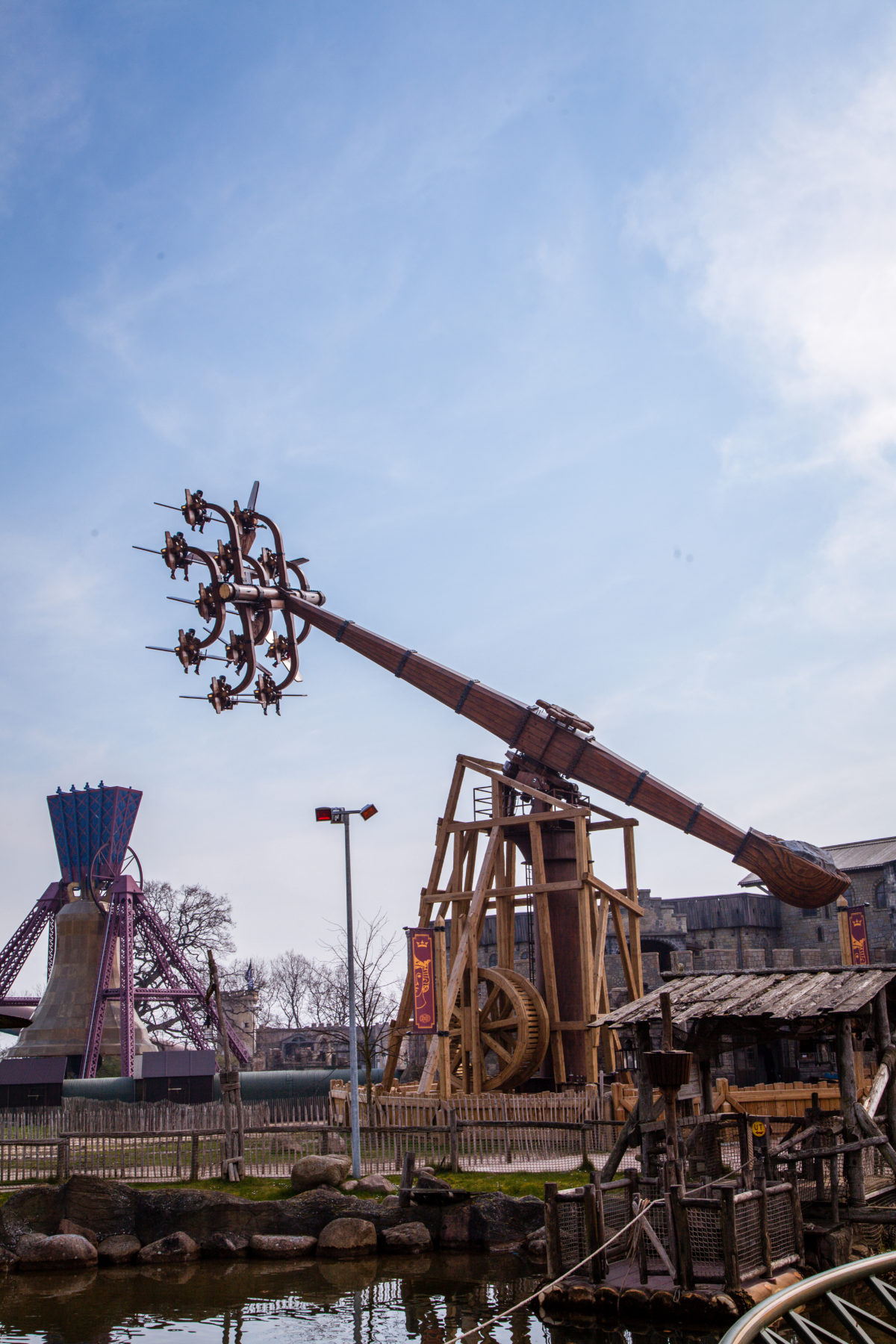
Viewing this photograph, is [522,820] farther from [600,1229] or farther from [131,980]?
[131,980]

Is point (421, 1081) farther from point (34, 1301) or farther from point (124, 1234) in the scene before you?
point (34, 1301)

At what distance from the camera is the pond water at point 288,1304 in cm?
1298

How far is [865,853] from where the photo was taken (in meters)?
51.8

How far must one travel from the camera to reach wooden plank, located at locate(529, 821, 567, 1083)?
88.2ft

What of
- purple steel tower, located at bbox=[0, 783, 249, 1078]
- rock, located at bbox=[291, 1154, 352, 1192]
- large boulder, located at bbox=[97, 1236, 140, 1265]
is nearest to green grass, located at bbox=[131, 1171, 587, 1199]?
rock, located at bbox=[291, 1154, 352, 1192]

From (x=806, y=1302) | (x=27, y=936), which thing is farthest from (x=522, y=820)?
(x=27, y=936)

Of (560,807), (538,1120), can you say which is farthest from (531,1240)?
(560,807)

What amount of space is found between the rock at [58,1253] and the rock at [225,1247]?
1767 mm

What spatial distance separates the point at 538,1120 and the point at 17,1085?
25.7 metres

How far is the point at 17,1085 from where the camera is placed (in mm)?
41156

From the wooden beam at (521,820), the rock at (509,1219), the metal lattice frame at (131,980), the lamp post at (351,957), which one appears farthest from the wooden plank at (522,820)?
the metal lattice frame at (131,980)

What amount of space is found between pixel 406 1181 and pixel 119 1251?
4599mm

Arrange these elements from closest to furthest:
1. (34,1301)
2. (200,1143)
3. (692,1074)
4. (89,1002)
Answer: (34,1301)
(692,1074)
(200,1143)
(89,1002)

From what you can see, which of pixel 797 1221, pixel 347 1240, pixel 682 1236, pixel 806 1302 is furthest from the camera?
pixel 347 1240
